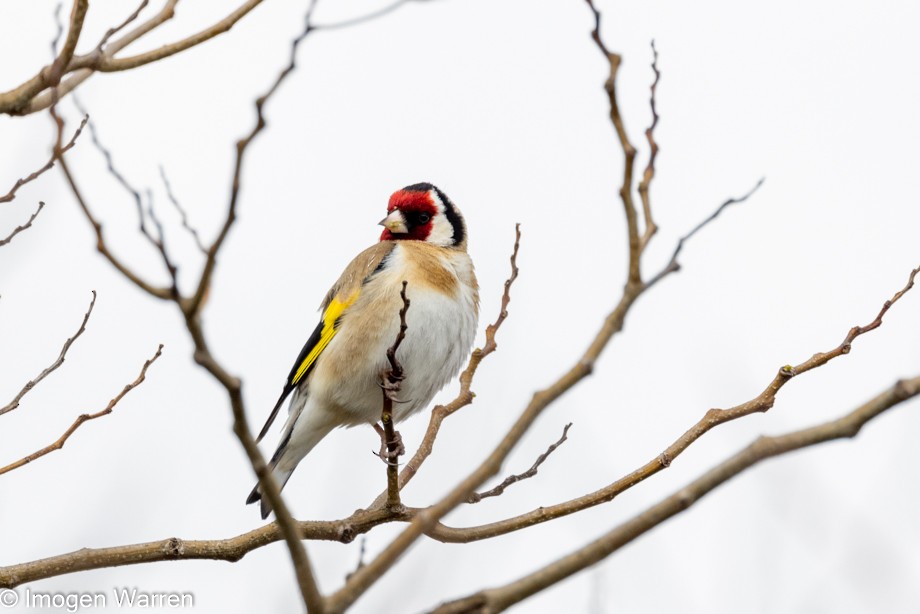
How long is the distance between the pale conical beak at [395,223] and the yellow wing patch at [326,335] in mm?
727

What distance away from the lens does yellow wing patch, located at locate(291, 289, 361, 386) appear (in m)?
5.99

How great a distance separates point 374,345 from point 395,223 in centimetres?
117

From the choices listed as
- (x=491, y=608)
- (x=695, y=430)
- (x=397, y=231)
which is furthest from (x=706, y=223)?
(x=397, y=231)

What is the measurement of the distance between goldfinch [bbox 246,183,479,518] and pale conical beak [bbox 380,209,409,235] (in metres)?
0.37

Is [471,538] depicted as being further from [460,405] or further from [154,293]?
[154,293]

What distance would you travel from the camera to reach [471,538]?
12.9 ft

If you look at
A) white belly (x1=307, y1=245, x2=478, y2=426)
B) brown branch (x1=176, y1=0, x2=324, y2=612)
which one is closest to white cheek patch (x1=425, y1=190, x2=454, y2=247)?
white belly (x1=307, y1=245, x2=478, y2=426)

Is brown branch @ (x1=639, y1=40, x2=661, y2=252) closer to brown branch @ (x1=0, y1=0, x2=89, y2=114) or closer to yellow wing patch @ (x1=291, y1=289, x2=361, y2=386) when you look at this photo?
brown branch @ (x1=0, y1=0, x2=89, y2=114)

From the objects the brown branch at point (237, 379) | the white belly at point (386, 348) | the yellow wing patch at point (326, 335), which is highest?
the yellow wing patch at point (326, 335)

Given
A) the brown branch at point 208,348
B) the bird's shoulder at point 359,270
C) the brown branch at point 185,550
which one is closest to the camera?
the brown branch at point 208,348

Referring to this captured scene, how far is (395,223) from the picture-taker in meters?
6.69

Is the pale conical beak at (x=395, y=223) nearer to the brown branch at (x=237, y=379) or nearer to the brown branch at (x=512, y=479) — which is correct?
the brown branch at (x=512, y=479)

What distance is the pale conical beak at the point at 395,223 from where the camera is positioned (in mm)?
6664

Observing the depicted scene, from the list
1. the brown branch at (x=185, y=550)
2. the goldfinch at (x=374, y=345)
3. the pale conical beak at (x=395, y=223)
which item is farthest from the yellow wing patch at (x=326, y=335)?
the brown branch at (x=185, y=550)
